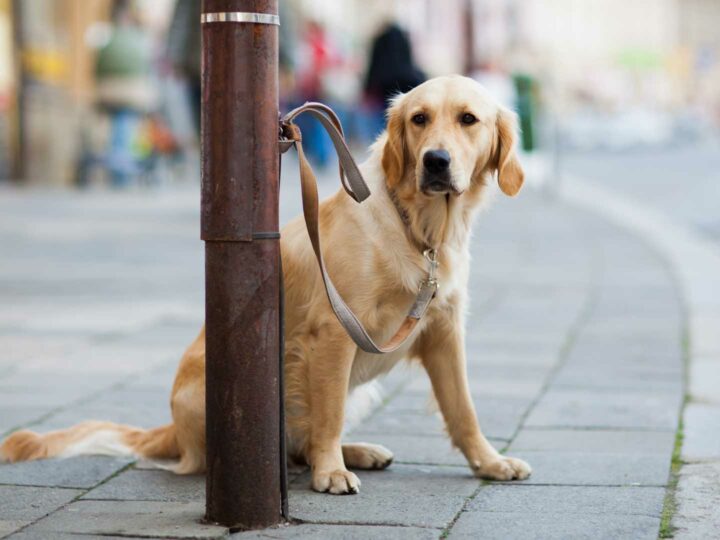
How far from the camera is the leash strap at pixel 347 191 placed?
133 inches

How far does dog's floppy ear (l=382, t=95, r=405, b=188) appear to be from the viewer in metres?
3.76

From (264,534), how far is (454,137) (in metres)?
1.24

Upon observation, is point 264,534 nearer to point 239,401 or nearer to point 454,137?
point 239,401

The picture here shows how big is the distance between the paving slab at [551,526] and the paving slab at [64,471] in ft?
3.83

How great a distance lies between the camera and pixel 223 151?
3102 mm

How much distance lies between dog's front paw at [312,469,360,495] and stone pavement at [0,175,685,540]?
0.04 meters

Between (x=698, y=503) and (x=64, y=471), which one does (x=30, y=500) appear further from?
(x=698, y=503)

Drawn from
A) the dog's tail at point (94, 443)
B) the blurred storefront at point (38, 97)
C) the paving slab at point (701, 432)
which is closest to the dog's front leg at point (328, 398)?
the dog's tail at point (94, 443)

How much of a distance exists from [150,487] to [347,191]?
3.39 ft

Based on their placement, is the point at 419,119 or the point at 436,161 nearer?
the point at 436,161

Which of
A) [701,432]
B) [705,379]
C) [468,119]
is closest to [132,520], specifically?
[468,119]

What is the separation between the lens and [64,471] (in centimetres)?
392

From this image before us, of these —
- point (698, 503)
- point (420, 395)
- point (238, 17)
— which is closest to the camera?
point (238, 17)

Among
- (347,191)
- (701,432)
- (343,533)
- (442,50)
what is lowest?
(701,432)
